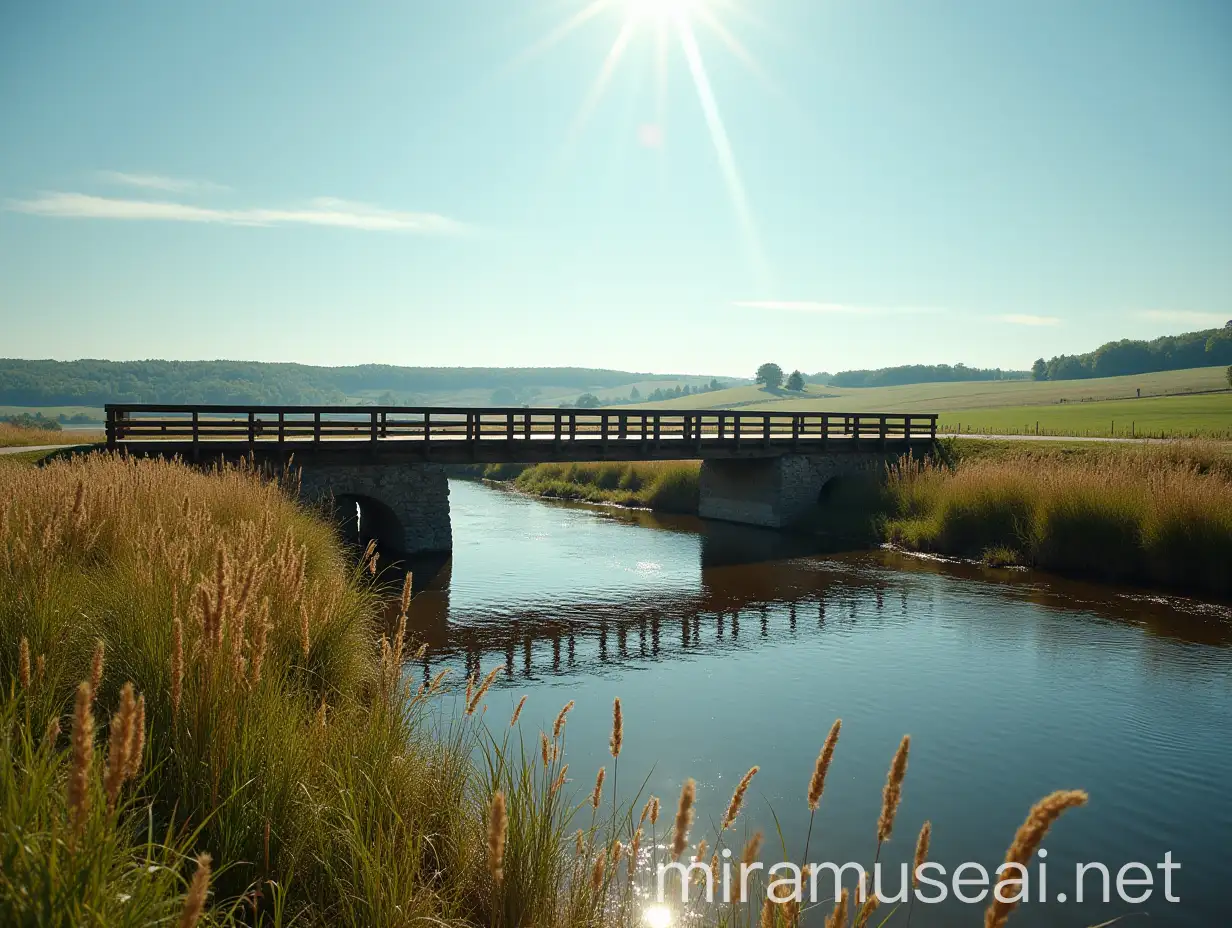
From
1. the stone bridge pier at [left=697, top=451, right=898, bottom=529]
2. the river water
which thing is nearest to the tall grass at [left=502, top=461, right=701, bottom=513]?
the stone bridge pier at [left=697, top=451, right=898, bottom=529]

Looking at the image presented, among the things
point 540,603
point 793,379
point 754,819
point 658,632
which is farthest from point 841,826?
point 793,379

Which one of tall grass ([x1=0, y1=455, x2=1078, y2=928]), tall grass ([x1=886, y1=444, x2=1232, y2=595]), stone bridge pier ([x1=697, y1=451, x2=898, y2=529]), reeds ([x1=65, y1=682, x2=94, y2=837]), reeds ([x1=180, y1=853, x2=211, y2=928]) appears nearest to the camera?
reeds ([x1=180, y1=853, x2=211, y2=928])

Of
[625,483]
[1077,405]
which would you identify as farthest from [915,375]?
[625,483]

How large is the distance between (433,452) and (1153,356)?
4387 inches

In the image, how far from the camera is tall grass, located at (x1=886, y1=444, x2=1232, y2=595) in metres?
17.0

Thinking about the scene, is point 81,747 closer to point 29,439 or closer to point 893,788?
point 893,788

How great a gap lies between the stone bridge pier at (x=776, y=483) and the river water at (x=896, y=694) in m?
6.88

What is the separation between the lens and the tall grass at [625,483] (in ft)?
104

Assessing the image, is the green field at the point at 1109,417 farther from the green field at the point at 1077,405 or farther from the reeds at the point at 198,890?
the reeds at the point at 198,890

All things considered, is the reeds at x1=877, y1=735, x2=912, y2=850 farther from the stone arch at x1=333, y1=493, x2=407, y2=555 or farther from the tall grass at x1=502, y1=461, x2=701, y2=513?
the tall grass at x1=502, y1=461, x2=701, y2=513

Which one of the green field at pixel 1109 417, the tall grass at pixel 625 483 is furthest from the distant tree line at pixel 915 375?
the tall grass at pixel 625 483

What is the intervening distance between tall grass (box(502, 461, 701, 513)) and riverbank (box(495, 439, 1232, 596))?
19.1 feet

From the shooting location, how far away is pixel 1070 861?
677 cm

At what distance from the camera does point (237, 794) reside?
348cm
